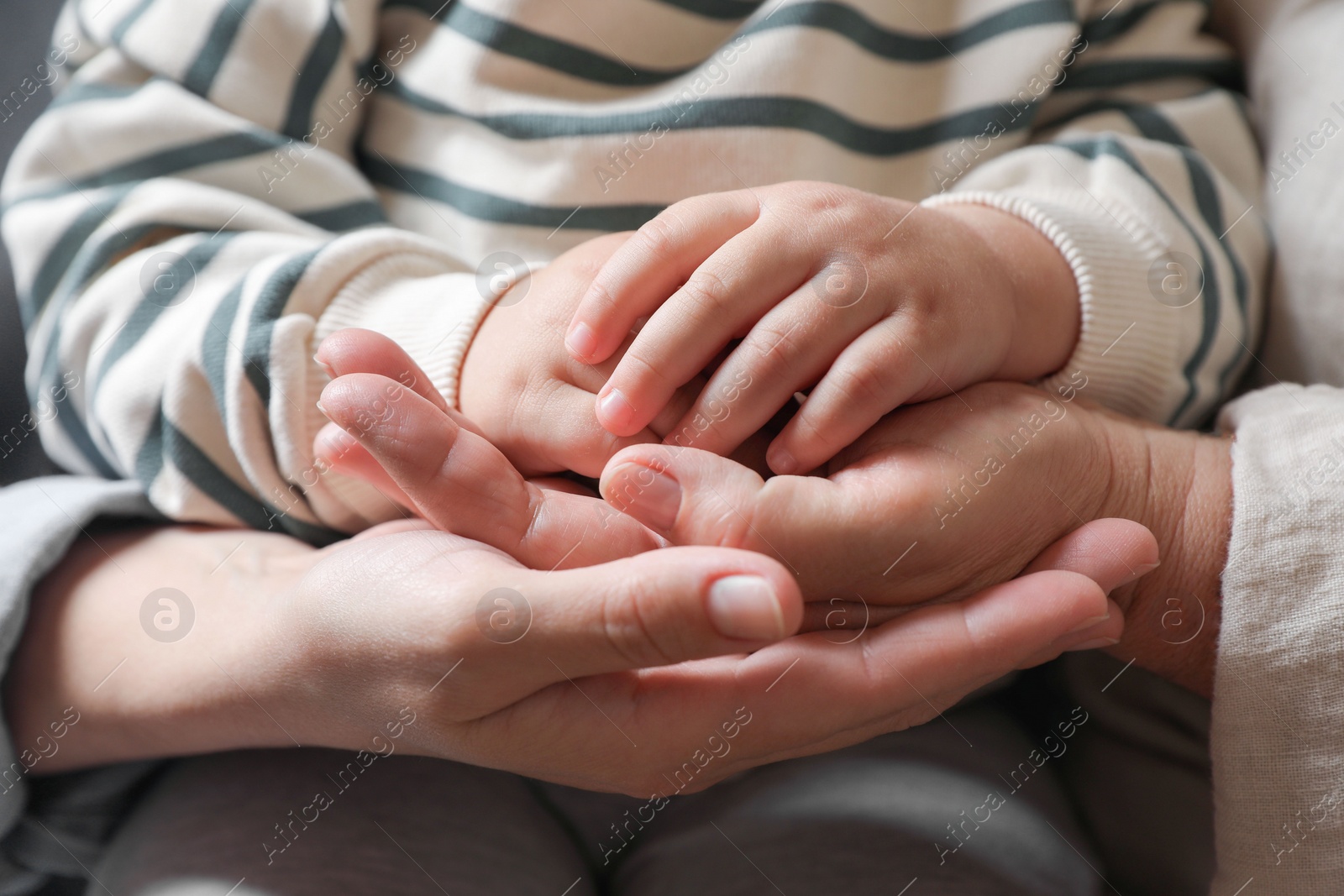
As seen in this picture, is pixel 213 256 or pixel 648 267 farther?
pixel 213 256

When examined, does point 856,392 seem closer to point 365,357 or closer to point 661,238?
point 661,238

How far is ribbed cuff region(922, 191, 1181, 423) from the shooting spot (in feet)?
2.07

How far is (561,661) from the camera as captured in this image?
0.44 m

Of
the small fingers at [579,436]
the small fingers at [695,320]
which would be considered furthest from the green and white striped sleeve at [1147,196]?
the small fingers at [579,436]

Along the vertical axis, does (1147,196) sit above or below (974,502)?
above

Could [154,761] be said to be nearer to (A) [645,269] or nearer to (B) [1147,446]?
(A) [645,269]

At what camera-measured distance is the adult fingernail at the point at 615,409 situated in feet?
1.70

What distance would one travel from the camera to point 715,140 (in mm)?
724

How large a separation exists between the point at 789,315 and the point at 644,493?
0.14m

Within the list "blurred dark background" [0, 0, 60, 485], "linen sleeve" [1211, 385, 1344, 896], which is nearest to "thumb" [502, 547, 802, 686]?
"linen sleeve" [1211, 385, 1344, 896]

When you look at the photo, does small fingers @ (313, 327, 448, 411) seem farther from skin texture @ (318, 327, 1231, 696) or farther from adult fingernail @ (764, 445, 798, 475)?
adult fingernail @ (764, 445, 798, 475)

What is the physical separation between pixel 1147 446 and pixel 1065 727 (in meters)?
0.27

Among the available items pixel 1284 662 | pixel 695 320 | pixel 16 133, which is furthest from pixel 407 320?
pixel 1284 662

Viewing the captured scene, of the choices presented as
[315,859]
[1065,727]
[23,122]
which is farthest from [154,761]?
[1065,727]
